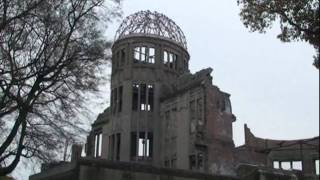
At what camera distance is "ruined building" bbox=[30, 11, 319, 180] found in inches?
1470

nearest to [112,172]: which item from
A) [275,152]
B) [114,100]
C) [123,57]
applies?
[114,100]

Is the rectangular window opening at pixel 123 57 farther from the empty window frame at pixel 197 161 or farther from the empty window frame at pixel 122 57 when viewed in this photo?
the empty window frame at pixel 197 161

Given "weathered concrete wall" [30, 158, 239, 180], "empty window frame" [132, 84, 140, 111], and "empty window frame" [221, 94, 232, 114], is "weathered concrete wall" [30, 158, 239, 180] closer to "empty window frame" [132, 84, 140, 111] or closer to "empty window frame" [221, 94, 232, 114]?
"empty window frame" [221, 94, 232, 114]

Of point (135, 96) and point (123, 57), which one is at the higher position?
point (123, 57)

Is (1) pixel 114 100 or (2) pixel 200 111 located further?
(1) pixel 114 100

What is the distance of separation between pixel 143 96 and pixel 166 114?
2.69 metres

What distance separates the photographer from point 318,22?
13266 mm

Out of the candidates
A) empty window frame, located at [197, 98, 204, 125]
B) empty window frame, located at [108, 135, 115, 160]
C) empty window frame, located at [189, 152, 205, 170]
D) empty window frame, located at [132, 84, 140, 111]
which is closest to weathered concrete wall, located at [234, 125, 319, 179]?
empty window frame, located at [189, 152, 205, 170]

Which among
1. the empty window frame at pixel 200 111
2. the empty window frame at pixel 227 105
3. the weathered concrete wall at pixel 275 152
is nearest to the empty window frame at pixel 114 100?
the empty window frame at pixel 200 111

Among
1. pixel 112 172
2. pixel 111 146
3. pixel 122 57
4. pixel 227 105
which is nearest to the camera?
pixel 112 172

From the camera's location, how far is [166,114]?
135ft

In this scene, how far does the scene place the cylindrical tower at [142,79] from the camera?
1601 inches

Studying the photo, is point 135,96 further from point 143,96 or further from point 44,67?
point 44,67

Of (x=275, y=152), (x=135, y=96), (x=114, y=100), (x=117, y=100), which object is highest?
(x=135, y=96)
